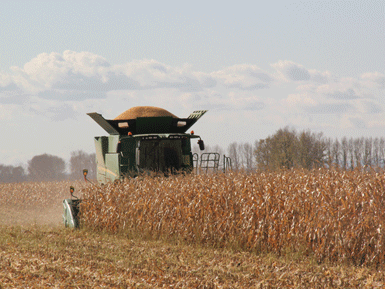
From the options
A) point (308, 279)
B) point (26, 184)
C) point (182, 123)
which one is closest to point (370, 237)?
point (308, 279)

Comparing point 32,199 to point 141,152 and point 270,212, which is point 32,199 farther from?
point 270,212

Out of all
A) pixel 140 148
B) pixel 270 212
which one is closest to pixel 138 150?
pixel 140 148

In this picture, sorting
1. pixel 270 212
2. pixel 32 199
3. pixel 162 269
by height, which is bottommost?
pixel 32 199

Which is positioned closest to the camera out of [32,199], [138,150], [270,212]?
[270,212]

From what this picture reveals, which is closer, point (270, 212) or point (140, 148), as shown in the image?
point (270, 212)

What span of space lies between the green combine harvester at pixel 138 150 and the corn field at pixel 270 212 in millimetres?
747

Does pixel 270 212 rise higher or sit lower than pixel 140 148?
lower

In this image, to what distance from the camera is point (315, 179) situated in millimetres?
8781

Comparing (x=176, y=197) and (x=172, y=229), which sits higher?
(x=176, y=197)

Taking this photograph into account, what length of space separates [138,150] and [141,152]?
0.18 m

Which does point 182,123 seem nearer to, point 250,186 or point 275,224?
point 250,186

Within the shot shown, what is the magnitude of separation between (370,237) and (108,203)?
6590 millimetres

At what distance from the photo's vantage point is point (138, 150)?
35.5 feet

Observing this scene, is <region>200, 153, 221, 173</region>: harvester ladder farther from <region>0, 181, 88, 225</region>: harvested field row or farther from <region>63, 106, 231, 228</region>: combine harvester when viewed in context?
<region>0, 181, 88, 225</region>: harvested field row
